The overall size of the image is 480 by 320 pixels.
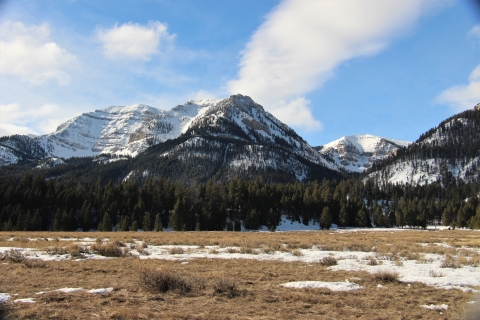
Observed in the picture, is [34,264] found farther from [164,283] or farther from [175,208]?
[175,208]

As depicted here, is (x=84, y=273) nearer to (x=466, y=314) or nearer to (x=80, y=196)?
(x=466, y=314)

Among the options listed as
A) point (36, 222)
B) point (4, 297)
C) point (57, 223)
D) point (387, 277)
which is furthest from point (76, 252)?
point (36, 222)

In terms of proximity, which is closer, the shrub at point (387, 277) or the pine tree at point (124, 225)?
the shrub at point (387, 277)

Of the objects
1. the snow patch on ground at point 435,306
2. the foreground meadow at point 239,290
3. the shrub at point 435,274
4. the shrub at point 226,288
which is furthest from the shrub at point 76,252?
the shrub at point 435,274

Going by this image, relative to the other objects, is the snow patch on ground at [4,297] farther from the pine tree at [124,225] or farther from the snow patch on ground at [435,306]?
the pine tree at [124,225]

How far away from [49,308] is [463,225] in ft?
387

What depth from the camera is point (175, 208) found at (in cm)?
7156

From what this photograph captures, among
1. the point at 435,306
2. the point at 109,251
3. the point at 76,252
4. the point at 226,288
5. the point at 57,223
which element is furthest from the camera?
the point at 57,223

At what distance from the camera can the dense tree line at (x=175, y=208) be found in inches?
2785

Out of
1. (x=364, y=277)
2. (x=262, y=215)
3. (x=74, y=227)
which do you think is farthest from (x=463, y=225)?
(x=74, y=227)

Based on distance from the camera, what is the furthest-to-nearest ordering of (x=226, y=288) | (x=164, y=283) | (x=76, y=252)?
(x=76, y=252) → (x=164, y=283) → (x=226, y=288)

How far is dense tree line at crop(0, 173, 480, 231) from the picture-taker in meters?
Result: 70.8

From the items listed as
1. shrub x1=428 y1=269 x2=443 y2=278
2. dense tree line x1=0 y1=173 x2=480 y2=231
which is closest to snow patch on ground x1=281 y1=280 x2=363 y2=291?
shrub x1=428 y1=269 x2=443 y2=278

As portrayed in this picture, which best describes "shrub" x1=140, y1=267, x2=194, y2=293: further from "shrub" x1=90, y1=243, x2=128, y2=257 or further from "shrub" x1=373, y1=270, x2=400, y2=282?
"shrub" x1=90, y1=243, x2=128, y2=257
